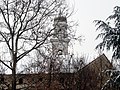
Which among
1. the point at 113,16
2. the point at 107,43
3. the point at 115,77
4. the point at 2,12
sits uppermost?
the point at 2,12

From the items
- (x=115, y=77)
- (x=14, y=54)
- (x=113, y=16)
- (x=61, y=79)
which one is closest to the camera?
(x=115, y=77)

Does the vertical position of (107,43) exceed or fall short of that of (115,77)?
it exceeds it

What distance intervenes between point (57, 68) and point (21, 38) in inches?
274

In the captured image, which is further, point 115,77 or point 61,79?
point 61,79

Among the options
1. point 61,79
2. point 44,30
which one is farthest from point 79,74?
point 44,30

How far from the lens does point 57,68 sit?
27750 mm

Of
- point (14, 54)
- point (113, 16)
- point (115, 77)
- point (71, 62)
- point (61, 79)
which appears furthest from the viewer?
point (71, 62)

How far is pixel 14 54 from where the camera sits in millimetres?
20672

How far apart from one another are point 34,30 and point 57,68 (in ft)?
23.9

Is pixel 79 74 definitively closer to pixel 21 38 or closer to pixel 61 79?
pixel 61 79

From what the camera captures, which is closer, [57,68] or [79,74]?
[57,68]

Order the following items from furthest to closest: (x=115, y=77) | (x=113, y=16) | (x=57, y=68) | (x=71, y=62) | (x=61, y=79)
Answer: (x=71, y=62)
(x=61, y=79)
(x=57, y=68)
(x=113, y=16)
(x=115, y=77)

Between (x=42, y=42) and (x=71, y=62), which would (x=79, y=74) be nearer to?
(x=71, y=62)

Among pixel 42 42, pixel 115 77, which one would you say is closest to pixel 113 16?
pixel 115 77
